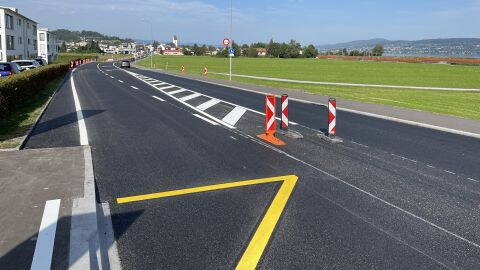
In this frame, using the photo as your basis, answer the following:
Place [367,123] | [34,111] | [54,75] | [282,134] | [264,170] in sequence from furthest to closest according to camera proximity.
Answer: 1. [54,75]
2. [34,111]
3. [367,123]
4. [282,134]
5. [264,170]

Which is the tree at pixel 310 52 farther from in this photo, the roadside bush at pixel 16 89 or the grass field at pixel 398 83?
the roadside bush at pixel 16 89

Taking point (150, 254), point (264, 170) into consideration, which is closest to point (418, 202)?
A: point (264, 170)

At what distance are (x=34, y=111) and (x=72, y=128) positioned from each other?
164 inches

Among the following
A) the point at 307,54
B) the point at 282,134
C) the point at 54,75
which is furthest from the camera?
the point at 307,54

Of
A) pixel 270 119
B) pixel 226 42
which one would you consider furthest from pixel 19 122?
pixel 226 42

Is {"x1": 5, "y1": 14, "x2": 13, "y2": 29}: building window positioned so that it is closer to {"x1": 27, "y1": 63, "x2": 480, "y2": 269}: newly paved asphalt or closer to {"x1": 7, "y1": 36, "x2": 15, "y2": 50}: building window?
{"x1": 7, "y1": 36, "x2": 15, "y2": 50}: building window

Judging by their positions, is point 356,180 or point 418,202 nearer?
point 418,202

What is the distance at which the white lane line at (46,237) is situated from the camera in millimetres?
4211

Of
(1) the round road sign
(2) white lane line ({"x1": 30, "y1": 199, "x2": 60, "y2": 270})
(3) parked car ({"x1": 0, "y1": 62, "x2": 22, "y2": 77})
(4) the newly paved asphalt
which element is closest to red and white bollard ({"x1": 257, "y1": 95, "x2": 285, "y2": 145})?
(4) the newly paved asphalt

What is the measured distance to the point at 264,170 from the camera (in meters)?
8.00

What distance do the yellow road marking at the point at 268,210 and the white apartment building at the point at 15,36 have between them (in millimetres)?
59010

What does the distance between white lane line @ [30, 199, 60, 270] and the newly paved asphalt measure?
2.26 ft

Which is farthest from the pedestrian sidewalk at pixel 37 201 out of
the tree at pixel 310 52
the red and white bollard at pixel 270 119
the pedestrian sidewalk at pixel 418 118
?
the tree at pixel 310 52

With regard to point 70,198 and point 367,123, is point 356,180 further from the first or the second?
point 367,123
